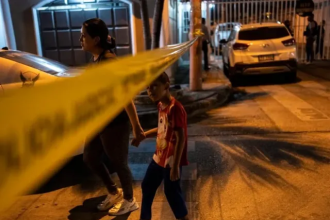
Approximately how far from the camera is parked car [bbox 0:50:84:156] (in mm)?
3988

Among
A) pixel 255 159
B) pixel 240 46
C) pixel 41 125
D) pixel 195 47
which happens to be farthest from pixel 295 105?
pixel 41 125

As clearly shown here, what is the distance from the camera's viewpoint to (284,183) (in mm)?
3979

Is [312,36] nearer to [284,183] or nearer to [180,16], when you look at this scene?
[180,16]

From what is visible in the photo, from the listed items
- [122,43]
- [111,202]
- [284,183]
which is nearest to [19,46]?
[122,43]

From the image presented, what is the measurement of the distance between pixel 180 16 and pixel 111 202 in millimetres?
14574

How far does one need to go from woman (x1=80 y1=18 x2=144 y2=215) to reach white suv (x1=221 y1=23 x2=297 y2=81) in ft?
25.2

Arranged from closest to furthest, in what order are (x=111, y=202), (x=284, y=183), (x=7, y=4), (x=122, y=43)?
(x=111, y=202), (x=284, y=183), (x=7, y=4), (x=122, y=43)

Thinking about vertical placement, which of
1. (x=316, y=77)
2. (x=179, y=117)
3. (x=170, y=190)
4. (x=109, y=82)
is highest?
(x=109, y=82)

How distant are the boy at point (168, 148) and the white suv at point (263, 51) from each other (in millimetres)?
8011

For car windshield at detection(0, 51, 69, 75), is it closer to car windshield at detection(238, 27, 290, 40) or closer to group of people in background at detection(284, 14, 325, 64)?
car windshield at detection(238, 27, 290, 40)

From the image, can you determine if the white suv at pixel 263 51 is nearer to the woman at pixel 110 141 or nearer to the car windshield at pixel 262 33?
the car windshield at pixel 262 33

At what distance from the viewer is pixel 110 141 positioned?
314 cm

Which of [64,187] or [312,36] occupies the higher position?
[312,36]

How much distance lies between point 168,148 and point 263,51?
8.26m
